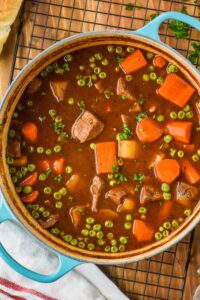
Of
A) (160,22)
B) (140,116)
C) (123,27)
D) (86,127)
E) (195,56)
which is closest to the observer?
(160,22)

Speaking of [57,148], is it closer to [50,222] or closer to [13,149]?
[13,149]

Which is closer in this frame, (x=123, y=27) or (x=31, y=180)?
(x=31, y=180)

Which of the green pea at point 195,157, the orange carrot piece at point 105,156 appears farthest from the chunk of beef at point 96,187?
the green pea at point 195,157

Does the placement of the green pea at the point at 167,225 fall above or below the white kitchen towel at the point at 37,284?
above

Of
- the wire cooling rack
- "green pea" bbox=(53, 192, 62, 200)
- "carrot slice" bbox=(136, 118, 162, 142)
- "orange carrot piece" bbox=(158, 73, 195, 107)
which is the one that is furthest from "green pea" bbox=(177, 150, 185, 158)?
"green pea" bbox=(53, 192, 62, 200)

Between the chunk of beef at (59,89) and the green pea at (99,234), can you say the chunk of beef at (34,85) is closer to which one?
the chunk of beef at (59,89)

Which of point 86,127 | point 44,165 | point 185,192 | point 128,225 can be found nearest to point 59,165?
point 44,165
